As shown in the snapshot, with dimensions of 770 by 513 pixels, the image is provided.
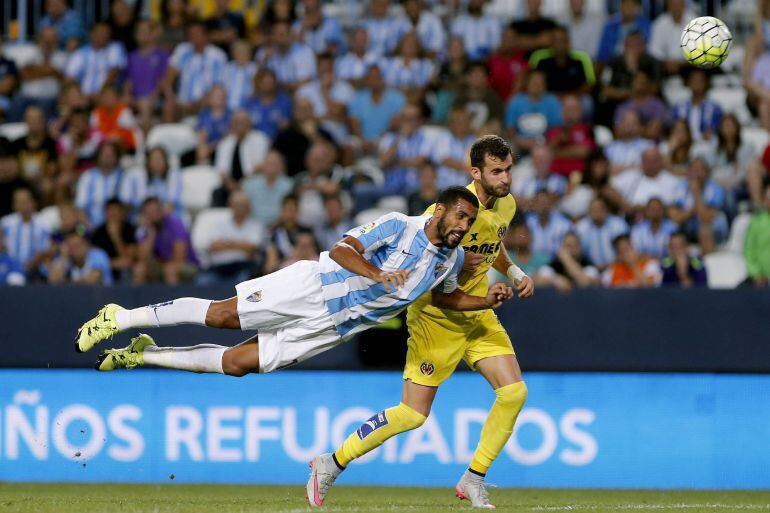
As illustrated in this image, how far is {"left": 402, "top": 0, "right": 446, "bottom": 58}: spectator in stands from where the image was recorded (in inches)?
666

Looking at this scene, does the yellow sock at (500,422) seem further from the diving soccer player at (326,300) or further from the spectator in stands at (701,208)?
the spectator in stands at (701,208)

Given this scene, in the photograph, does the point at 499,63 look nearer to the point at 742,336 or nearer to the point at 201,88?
the point at 201,88

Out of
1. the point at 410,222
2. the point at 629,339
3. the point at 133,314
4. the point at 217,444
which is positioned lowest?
the point at 217,444

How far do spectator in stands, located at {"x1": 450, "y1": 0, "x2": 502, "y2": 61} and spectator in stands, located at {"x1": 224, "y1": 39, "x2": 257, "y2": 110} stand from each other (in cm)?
249

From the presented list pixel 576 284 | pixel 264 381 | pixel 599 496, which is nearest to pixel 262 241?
pixel 264 381

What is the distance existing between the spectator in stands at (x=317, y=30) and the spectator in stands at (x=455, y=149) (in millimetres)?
2300

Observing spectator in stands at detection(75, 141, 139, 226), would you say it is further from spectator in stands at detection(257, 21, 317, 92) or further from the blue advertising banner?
the blue advertising banner

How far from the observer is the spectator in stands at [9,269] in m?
13.7

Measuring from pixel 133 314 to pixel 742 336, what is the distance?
5465mm

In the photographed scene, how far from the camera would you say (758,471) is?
39.3 ft

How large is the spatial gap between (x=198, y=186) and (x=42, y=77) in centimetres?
318

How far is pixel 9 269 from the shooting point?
13.9 m

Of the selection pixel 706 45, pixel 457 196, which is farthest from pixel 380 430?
pixel 706 45

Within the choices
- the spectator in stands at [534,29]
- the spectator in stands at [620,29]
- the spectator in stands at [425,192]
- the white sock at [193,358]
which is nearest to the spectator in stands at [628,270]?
the spectator in stands at [425,192]
